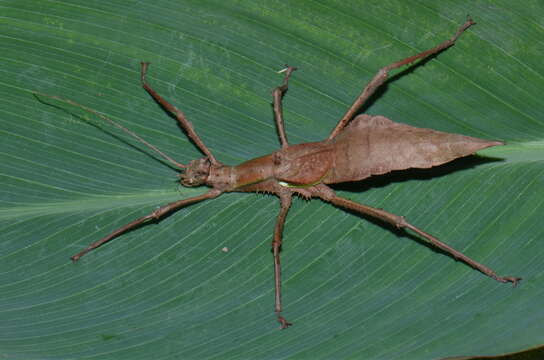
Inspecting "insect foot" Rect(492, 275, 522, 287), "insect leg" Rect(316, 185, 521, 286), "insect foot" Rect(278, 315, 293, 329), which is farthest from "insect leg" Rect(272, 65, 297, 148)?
"insect foot" Rect(492, 275, 522, 287)

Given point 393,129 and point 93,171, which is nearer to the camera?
point 393,129

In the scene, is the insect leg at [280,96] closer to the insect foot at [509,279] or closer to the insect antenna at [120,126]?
the insect antenna at [120,126]

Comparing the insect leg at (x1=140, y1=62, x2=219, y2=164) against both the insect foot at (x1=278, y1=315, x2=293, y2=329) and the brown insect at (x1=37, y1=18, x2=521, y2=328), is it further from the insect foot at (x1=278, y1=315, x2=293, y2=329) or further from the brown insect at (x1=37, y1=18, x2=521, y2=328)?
the insect foot at (x1=278, y1=315, x2=293, y2=329)

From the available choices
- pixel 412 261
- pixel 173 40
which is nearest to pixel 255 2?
pixel 173 40

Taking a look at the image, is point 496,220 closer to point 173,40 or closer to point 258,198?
point 258,198

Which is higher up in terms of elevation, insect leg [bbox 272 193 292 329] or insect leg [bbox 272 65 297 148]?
insect leg [bbox 272 65 297 148]

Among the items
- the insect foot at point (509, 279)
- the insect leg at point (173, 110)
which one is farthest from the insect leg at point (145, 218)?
the insect foot at point (509, 279)
